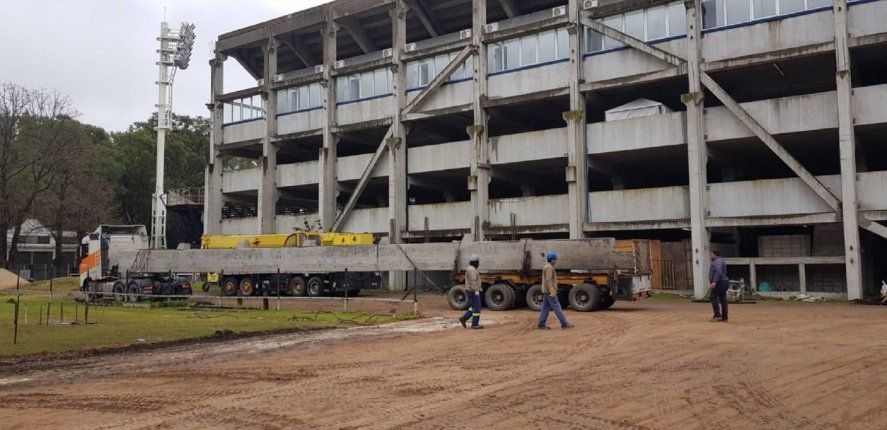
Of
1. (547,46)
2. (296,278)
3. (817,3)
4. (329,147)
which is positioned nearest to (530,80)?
(547,46)

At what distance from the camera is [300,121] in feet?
139

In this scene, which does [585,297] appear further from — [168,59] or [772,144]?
[168,59]

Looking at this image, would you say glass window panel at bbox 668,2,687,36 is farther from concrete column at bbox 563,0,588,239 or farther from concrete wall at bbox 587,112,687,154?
concrete column at bbox 563,0,588,239

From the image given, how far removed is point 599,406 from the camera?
688 cm

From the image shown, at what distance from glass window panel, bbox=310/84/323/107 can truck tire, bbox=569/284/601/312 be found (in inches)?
1003

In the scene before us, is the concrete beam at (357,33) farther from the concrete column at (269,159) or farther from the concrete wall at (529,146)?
the concrete wall at (529,146)

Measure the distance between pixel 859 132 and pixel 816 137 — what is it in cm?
174

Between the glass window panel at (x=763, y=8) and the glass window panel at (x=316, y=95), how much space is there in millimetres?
24207

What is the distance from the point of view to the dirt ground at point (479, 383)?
643cm

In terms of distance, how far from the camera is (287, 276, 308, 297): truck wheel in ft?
98.6

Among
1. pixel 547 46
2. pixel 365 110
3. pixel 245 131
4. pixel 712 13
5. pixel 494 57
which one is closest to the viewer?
pixel 712 13

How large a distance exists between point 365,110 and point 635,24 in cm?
1590

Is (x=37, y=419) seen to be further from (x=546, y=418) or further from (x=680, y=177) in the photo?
(x=680, y=177)

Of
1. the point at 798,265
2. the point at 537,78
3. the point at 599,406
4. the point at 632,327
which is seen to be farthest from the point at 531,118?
the point at 599,406
